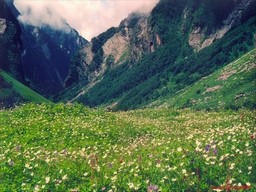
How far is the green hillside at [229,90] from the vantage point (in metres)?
108

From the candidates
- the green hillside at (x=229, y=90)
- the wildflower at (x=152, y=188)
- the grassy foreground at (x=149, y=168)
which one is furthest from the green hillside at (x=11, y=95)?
the wildflower at (x=152, y=188)

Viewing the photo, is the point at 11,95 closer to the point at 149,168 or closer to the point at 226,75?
the point at 226,75

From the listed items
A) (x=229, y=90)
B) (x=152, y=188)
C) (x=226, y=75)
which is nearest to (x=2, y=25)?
(x=226, y=75)

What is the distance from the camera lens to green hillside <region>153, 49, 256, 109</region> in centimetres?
10794

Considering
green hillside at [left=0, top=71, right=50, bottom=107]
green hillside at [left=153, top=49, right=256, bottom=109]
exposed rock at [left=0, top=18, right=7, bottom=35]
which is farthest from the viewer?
exposed rock at [left=0, top=18, right=7, bottom=35]

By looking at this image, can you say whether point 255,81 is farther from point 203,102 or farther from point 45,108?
point 45,108

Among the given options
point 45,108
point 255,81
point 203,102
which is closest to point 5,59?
point 203,102

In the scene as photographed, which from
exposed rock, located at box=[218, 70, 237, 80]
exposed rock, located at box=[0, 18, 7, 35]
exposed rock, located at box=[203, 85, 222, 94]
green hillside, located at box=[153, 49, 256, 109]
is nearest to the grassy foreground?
green hillside, located at box=[153, 49, 256, 109]

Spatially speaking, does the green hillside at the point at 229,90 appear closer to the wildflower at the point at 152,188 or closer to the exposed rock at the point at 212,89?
the exposed rock at the point at 212,89

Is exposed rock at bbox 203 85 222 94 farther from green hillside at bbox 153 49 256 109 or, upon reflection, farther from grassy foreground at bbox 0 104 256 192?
grassy foreground at bbox 0 104 256 192

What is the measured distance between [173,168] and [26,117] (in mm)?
18481

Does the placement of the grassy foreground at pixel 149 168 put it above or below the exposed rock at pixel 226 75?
above

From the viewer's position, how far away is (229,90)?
122938 mm

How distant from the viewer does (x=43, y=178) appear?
1130cm
